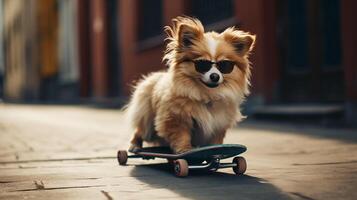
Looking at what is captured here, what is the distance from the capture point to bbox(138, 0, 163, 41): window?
1686cm

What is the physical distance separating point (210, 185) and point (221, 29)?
8.69 metres

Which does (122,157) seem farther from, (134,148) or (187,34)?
(187,34)

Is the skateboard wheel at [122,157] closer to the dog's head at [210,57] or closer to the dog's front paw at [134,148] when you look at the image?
the dog's front paw at [134,148]

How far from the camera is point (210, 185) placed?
3.44 metres

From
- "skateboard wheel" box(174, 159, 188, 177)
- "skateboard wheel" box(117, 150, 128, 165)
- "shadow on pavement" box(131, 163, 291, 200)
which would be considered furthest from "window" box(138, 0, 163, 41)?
"skateboard wheel" box(174, 159, 188, 177)

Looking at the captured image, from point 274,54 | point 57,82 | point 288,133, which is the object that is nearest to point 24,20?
point 57,82

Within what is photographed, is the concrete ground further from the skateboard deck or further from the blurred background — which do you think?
the blurred background

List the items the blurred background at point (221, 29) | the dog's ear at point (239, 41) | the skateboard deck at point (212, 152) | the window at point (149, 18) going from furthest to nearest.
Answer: the window at point (149, 18)
the blurred background at point (221, 29)
the dog's ear at point (239, 41)
the skateboard deck at point (212, 152)

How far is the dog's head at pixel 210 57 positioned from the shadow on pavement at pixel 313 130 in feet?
8.24

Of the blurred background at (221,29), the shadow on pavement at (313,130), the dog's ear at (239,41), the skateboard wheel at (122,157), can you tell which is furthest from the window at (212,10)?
the dog's ear at (239,41)

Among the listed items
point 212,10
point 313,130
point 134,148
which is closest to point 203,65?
point 134,148

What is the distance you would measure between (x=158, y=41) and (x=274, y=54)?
212 inches

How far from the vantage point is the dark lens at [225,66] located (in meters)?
3.90

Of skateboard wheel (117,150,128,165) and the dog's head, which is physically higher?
the dog's head
